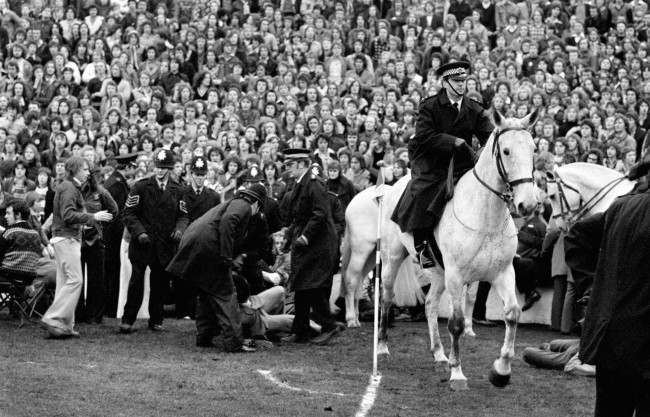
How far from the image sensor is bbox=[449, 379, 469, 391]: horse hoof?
10.6 meters

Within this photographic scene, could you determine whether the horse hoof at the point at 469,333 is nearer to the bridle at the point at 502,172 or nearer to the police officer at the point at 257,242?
the police officer at the point at 257,242

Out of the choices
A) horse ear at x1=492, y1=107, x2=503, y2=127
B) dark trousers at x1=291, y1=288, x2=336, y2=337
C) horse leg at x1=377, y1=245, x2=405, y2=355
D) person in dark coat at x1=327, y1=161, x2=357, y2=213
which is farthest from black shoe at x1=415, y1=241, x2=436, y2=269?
person in dark coat at x1=327, y1=161, x2=357, y2=213

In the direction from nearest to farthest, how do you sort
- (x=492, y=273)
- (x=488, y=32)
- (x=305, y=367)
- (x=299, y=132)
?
(x=492, y=273)
(x=305, y=367)
(x=299, y=132)
(x=488, y=32)

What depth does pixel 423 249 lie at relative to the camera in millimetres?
12031

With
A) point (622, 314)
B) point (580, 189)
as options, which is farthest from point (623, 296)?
point (580, 189)

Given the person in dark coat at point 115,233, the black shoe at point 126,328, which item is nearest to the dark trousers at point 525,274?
the black shoe at point 126,328

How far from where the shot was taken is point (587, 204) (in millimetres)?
13125

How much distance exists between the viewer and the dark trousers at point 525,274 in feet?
51.4

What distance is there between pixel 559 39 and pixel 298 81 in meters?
5.61

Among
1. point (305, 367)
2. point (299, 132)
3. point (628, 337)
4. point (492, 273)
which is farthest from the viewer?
point (299, 132)

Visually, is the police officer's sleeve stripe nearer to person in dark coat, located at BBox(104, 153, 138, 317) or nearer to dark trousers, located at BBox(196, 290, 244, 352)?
person in dark coat, located at BBox(104, 153, 138, 317)

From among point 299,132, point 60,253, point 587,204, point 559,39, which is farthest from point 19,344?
point 559,39

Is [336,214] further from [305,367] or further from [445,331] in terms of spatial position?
[305,367]

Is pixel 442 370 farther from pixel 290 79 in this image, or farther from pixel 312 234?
pixel 290 79
